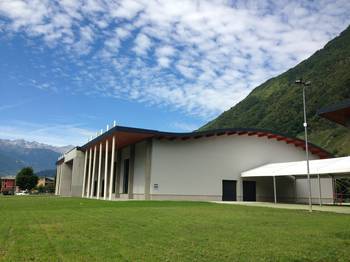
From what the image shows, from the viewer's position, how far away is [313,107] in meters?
88.2

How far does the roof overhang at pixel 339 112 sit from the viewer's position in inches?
599

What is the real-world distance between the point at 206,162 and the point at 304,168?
1020 centimetres

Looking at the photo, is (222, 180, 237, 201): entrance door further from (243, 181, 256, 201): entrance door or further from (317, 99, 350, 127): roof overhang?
(317, 99, 350, 127): roof overhang

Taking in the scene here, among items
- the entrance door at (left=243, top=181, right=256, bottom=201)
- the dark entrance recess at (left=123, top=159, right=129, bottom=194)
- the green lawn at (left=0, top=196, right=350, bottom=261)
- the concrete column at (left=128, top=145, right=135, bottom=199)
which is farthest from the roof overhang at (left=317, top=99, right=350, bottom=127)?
the dark entrance recess at (left=123, top=159, right=129, bottom=194)

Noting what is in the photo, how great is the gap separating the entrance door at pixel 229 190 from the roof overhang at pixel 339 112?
82.7 feet

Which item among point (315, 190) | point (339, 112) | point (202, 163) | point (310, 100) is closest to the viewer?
point (339, 112)

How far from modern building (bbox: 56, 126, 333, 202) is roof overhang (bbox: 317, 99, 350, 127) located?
859 inches

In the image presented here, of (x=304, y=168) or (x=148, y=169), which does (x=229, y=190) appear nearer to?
(x=148, y=169)

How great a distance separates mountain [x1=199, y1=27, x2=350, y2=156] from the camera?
8306cm

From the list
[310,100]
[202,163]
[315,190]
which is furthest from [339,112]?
[310,100]

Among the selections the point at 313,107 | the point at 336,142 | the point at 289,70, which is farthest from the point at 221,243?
the point at 289,70

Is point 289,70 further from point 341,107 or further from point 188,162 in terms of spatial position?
point 341,107

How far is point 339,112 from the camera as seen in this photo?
52.4 feet

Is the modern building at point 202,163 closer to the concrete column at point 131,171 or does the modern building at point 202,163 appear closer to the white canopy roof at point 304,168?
the concrete column at point 131,171
